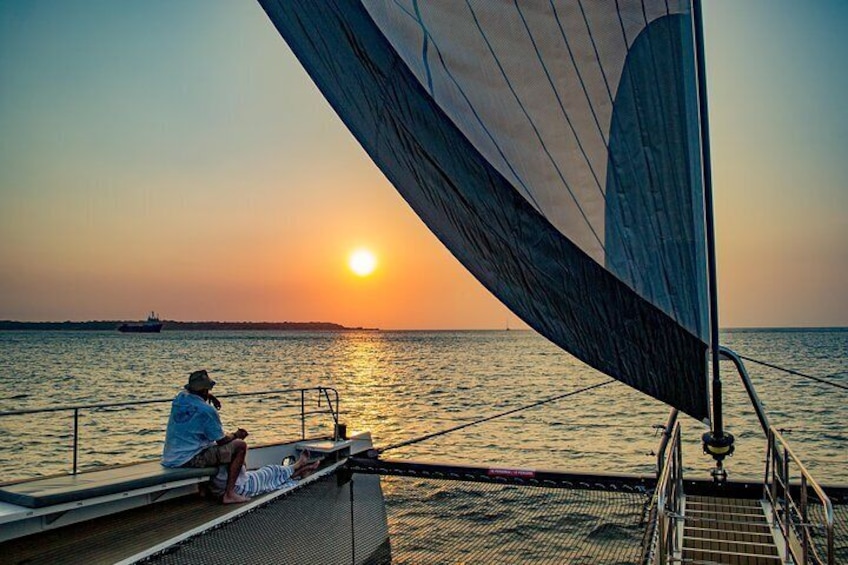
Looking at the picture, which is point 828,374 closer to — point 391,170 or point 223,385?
point 223,385

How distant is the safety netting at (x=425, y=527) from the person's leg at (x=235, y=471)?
0.50m

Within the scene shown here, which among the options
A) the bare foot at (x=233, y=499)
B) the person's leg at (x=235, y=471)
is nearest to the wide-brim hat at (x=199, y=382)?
the person's leg at (x=235, y=471)

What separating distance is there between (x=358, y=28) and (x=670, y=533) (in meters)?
3.70

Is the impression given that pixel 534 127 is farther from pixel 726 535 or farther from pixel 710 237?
pixel 726 535

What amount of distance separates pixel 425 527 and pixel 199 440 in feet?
16.6

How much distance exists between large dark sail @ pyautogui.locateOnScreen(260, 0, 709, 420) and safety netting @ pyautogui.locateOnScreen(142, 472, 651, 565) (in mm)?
1252

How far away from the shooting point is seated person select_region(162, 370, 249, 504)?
649 cm

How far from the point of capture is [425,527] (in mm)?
10766

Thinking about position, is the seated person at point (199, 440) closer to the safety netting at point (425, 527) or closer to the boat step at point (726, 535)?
the safety netting at point (425, 527)

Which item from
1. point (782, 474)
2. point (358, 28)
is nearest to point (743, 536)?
point (782, 474)

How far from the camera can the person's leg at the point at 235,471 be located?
6.51 m

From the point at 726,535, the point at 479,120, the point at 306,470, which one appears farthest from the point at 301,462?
the point at 479,120

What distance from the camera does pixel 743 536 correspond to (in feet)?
19.5

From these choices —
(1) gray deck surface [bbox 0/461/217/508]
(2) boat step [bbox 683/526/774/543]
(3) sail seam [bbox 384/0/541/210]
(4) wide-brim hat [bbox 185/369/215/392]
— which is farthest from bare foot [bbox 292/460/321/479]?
(3) sail seam [bbox 384/0/541/210]
